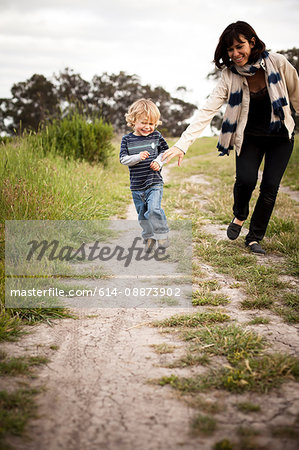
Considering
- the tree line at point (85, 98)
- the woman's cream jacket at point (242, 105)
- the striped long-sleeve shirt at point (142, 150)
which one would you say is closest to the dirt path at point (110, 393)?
the striped long-sleeve shirt at point (142, 150)

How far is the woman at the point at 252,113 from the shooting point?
3.79m

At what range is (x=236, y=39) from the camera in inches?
144

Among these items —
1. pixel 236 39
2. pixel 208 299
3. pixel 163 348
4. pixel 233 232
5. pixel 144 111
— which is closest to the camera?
pixel 163 348

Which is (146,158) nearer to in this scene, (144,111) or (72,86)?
(144,111)

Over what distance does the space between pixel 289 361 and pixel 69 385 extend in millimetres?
1213

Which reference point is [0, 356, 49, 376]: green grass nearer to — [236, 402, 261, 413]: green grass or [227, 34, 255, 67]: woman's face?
[236, 402, 261, 413]: green grass

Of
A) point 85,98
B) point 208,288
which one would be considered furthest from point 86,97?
point 208,288

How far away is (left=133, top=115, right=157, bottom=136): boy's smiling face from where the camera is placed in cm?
399

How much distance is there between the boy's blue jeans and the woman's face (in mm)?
1466

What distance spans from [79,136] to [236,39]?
24.1 ft

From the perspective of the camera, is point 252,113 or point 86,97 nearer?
point 252,113

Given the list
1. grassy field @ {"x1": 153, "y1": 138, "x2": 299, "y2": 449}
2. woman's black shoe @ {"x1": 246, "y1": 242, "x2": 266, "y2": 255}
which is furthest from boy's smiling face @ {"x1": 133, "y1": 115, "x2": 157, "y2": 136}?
woman's black shoe @ {"x1": 246, "y1": 242, "x2": 266, "y2": 255}

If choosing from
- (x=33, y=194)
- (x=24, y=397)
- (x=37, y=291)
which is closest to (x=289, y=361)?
(x=24, y=397)

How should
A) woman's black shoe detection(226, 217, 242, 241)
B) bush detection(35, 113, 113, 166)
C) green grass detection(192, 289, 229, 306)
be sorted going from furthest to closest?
bush detection(35, 113, 113, 166), woman's black shoe detection(226, 217, 242, 241), green grass detection(192, 289, 229, 306)
